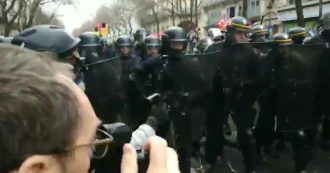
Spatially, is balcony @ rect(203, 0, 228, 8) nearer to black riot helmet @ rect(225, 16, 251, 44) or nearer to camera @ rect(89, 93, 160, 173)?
black riot helmet @ rect(225, 16, 251, 44)

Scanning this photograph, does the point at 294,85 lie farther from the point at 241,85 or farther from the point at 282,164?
the point at 282,164

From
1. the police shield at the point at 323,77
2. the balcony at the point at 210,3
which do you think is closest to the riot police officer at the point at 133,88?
the police shield at the point at 323,77

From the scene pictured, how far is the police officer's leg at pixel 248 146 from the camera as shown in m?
5.49

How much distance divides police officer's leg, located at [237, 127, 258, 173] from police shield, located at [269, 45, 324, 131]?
1.13 feet

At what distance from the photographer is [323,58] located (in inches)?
226

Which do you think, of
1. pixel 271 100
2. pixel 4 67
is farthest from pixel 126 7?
pixel 4 67

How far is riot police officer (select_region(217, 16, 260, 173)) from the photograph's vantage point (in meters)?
5.28

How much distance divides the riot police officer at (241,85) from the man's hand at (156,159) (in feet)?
13.9

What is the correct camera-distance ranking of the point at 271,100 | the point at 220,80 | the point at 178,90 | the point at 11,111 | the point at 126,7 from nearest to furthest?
1. the point at 11,111
2. the point at 178,90
3. the point at 220,80
4. the point at 271,100
5. the point at 126,7

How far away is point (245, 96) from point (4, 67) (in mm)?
4640

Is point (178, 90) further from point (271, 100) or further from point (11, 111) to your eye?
point (11, 111)

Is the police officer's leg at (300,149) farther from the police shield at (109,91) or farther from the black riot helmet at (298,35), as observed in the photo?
the black riot helmet at (298,35)

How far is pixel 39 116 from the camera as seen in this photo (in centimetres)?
83

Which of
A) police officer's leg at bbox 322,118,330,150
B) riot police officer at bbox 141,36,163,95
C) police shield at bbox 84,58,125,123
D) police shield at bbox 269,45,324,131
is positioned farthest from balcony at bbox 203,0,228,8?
police shield at bbox 84,58,125,123
